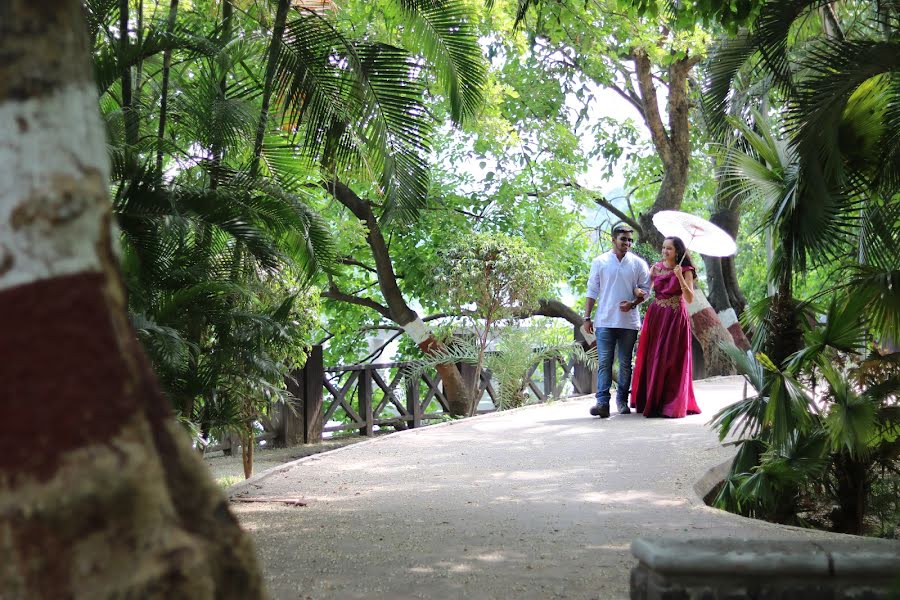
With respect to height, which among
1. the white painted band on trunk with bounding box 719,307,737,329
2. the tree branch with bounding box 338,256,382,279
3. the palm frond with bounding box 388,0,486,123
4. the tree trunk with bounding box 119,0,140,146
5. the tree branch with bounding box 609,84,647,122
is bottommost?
the white painted band on trunk with bounding box 719,307,737,329

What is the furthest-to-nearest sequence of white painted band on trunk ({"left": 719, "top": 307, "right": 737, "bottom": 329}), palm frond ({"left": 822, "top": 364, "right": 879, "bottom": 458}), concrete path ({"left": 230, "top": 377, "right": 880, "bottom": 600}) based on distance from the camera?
white painted band on trunk ({"left": 719, "top": 307, "right": 737, "bottom": 329})
palm frond ({"left": 822, "top": 364, "right": 879, "bottom": 458})
concrete path ({"left": 230, "top": 377, "right": 880, "bottom": 600})

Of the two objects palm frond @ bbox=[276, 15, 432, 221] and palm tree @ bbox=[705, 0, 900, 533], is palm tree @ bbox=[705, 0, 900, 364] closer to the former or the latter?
palm tree @ bbox=[705, 0, 900, 533]

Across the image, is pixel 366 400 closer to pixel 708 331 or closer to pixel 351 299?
pixel 351 299

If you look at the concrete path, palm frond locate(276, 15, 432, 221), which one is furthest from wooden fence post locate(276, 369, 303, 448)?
palm frond locate(276, 15, 432, 221)

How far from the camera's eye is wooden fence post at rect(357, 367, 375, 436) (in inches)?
617

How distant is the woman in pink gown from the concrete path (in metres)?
0.41

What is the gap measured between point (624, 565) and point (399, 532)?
1472 millimetres

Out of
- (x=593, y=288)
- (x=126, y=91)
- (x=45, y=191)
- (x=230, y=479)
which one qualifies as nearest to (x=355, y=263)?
(x=593, y=288)

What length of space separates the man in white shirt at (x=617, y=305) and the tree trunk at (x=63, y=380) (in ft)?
29.5

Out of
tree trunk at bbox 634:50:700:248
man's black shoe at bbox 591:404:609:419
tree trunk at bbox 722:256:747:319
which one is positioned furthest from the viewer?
tree trunk at bbox 722:256:747:319

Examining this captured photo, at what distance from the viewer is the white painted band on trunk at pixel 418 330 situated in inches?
670

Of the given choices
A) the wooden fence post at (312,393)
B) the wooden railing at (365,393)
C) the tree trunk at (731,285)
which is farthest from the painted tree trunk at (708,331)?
the wooden fence post at (312,393)

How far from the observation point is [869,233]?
318 inches

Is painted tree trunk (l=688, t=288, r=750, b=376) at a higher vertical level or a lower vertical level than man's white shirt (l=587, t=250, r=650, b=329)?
lower
